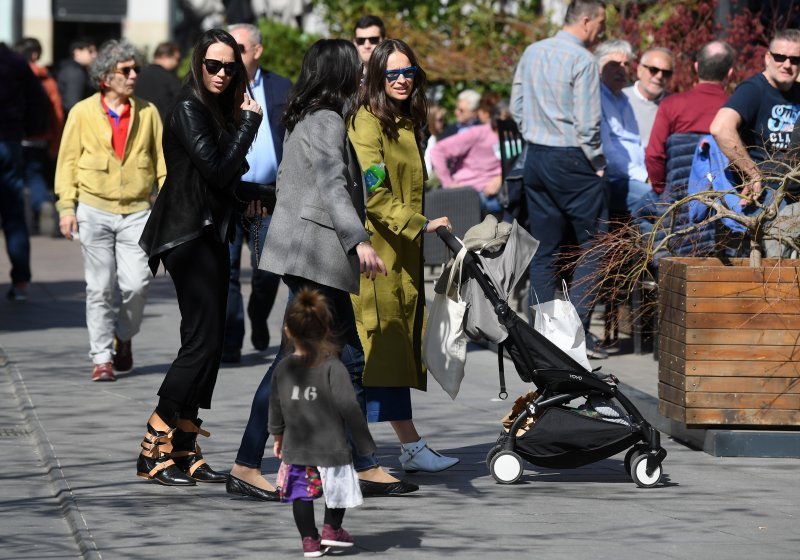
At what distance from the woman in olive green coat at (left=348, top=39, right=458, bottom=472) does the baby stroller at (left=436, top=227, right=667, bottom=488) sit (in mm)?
251

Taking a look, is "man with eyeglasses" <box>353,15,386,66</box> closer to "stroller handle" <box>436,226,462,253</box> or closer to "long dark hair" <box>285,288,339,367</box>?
"stroller handle" <box>436,226,462,253</box>

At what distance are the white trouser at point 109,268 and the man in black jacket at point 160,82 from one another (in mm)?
4214

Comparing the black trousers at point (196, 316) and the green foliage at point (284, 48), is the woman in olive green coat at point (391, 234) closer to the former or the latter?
the black trousers at point (196, 316)

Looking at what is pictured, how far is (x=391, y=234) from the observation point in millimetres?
6965

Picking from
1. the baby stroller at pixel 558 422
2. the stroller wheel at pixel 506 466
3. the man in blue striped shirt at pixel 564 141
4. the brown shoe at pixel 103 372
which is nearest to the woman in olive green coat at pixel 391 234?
the baby stroller at pixel 558 422

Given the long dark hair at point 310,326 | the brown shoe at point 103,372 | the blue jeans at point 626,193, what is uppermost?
the blue jeans at point 626,193

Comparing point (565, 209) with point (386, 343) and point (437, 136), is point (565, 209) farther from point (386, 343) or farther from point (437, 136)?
point (437, 136)

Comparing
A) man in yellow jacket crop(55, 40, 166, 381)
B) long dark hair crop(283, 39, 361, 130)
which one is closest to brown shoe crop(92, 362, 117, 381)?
man in yellow jacket crop(55, 40, 166, 381)

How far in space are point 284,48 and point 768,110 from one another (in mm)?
13788

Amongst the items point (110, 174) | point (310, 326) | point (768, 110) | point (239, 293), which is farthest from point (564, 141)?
point (310, 326)

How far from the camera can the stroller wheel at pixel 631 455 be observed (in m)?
6.86

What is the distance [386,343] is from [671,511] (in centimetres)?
140

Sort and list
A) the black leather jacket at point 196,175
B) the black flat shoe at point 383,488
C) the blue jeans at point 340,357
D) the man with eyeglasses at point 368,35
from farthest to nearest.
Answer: the man with eyeglasses at point 368,35 < the black leather jacket at point 196,175 < the black flat shoe at point 383,488 < the blue jeans at point 340,357

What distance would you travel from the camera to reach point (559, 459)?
22.7 ft
